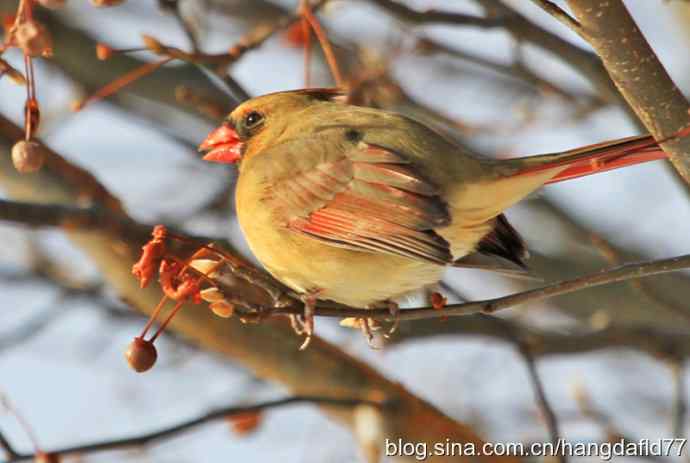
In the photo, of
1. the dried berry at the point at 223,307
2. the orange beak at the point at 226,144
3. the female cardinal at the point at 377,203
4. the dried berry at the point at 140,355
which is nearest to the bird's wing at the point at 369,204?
the female cardinal at the point at 377,203

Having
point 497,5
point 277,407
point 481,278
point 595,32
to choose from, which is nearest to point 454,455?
point 277,407

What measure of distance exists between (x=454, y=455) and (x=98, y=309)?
6.22 ft

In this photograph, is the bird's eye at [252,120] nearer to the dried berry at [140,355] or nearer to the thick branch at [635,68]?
the dried berry at [140,355]

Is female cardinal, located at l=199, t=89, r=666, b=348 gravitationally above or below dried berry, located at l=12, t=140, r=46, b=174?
above

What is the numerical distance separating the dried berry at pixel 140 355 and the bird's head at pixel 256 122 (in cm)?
149

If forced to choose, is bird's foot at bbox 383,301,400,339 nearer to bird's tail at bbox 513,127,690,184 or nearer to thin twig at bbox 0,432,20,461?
bird's tail at bbox 513,127,690,184

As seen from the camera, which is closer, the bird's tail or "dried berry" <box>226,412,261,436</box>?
the bird's tail

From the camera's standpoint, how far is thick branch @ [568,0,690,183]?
8.39 ft

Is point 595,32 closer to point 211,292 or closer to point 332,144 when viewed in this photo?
point 211,292

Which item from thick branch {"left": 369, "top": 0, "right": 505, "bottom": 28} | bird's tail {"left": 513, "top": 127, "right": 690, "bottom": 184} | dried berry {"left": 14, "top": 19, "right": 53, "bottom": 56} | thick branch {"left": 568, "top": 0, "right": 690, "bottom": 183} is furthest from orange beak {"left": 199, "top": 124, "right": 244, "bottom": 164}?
thick branch {"left": 568, "top": 0, "right": 690, "bottom": 183}

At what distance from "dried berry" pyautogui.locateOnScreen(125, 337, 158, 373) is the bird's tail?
1.26 m

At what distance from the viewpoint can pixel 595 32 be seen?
2.58 meters

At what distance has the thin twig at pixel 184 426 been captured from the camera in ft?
9.73

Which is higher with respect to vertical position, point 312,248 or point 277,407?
point 312,248
